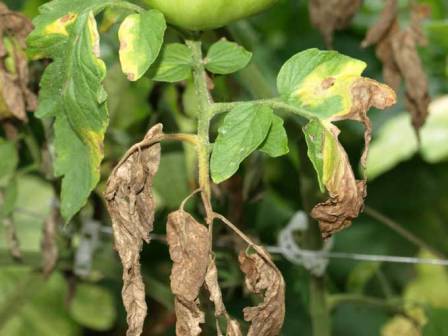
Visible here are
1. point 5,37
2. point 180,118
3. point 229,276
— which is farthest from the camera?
point 180,118

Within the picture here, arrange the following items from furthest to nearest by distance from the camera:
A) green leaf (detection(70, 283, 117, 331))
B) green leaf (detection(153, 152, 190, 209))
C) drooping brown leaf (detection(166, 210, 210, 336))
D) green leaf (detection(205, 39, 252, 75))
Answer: green leaf (detection(70, 283, 117, 331))
green leaf (detection(153, 152, 190, 209))
green leaf (detection(205, 39, 252, 75))
drooping brown leaf (detection(166, 210, 210, 336))

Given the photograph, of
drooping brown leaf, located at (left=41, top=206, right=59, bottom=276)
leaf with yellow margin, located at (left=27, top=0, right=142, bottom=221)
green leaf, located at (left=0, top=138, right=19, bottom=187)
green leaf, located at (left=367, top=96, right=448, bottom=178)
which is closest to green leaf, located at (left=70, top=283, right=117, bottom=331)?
drooping brown leaf, located at (left=41, top=206, right=59, bottom=276)

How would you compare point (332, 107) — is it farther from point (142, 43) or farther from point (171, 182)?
point (171, 182)

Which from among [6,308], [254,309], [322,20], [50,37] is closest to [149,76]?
[50,37]

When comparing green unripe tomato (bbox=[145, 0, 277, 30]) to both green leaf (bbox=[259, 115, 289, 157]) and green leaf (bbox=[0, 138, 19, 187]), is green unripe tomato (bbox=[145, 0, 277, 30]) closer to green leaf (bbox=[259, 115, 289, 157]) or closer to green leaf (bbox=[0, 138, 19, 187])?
green leaf (bbox=[259, 115, 289, 157])

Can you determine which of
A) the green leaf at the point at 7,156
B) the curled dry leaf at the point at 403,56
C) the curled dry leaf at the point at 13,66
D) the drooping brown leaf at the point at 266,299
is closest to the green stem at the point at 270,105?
the drooping brown leaf at the point at 266,299

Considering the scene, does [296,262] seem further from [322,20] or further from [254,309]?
[254,309]
